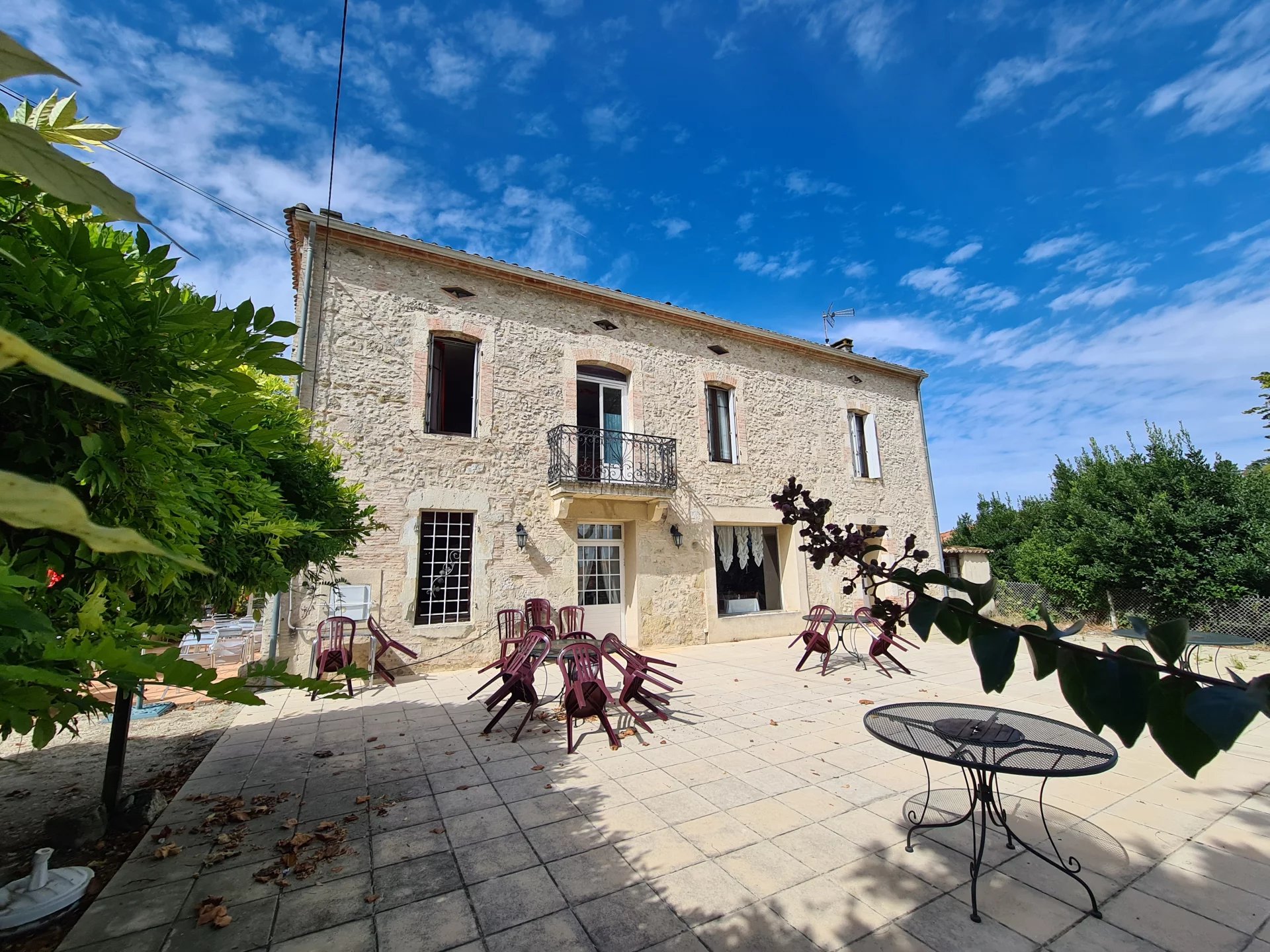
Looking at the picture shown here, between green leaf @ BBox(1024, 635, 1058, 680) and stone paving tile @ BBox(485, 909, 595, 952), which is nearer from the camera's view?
green leaf @ BBox(1024, 635, 1058, 680)

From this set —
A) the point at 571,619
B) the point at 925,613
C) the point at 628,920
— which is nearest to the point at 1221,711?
the point at 925,613

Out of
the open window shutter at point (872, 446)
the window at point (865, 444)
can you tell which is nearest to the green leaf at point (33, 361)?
the window at point (865, 444)

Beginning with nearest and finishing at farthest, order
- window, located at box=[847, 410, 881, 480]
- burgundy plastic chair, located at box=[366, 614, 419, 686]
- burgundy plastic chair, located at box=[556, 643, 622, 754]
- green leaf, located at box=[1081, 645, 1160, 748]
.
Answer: green leaf, located at box=[1081, 645, 1160, 748], burgundy plastic chair, located at box=[556, 643, 622, 754], burgundy plastic chair, located at box=[366, 614, 419, 686], window, located at box=[847, 410, 881, 480]

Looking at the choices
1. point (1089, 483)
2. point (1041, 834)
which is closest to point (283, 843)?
point (1041, 834)

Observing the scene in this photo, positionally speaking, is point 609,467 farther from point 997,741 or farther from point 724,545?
point 997,741

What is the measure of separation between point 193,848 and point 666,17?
23.2ft

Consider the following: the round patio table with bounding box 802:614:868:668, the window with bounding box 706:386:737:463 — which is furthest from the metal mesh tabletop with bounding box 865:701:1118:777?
the window with bounding box 706:386:737:463

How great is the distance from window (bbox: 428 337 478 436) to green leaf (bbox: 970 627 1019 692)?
8.02 meters

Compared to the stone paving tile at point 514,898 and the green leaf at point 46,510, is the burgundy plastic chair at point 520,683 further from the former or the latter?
the green leaf at point 46,510

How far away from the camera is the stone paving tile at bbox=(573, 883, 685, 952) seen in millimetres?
2219

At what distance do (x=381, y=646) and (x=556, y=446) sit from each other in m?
3.69

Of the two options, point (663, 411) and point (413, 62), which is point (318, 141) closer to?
point (413, 62)

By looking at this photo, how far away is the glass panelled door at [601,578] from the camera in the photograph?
9.27m

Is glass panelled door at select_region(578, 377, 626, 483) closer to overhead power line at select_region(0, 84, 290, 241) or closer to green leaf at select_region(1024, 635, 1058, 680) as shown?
overhead power line at select_region(0, 84, 290, 241)
